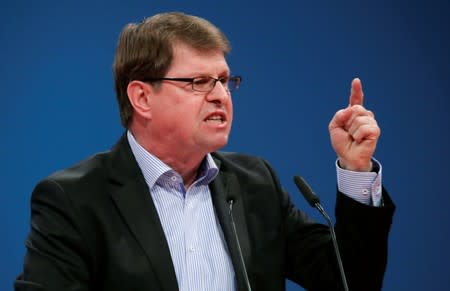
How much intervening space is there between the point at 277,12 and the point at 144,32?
120cm

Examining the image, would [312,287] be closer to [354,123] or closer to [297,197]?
[354,123]

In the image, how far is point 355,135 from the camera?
1954 millimetres

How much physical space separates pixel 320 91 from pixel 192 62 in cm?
130

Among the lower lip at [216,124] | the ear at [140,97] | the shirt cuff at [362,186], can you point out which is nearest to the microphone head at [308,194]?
the shirt cuff at [362,186]

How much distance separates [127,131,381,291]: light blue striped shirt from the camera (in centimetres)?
193

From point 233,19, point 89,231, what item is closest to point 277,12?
point 233,19

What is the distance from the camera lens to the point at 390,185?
324cm

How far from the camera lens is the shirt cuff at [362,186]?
6.35ft

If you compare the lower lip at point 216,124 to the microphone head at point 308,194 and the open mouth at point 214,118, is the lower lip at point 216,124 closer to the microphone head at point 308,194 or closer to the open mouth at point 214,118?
the open mouth at point 214,118

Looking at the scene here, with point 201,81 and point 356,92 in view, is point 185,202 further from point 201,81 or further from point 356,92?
point 356,92

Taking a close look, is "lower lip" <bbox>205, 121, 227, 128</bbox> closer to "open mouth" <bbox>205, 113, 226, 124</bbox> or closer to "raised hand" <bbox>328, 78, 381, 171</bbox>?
"open mouth" <bbox>205, 113, 226, 124</bbox>

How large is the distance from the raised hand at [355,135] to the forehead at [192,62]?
0.42m

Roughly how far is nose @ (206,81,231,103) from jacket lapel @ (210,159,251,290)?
0.97 feet

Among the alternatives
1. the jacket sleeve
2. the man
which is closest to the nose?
the man
